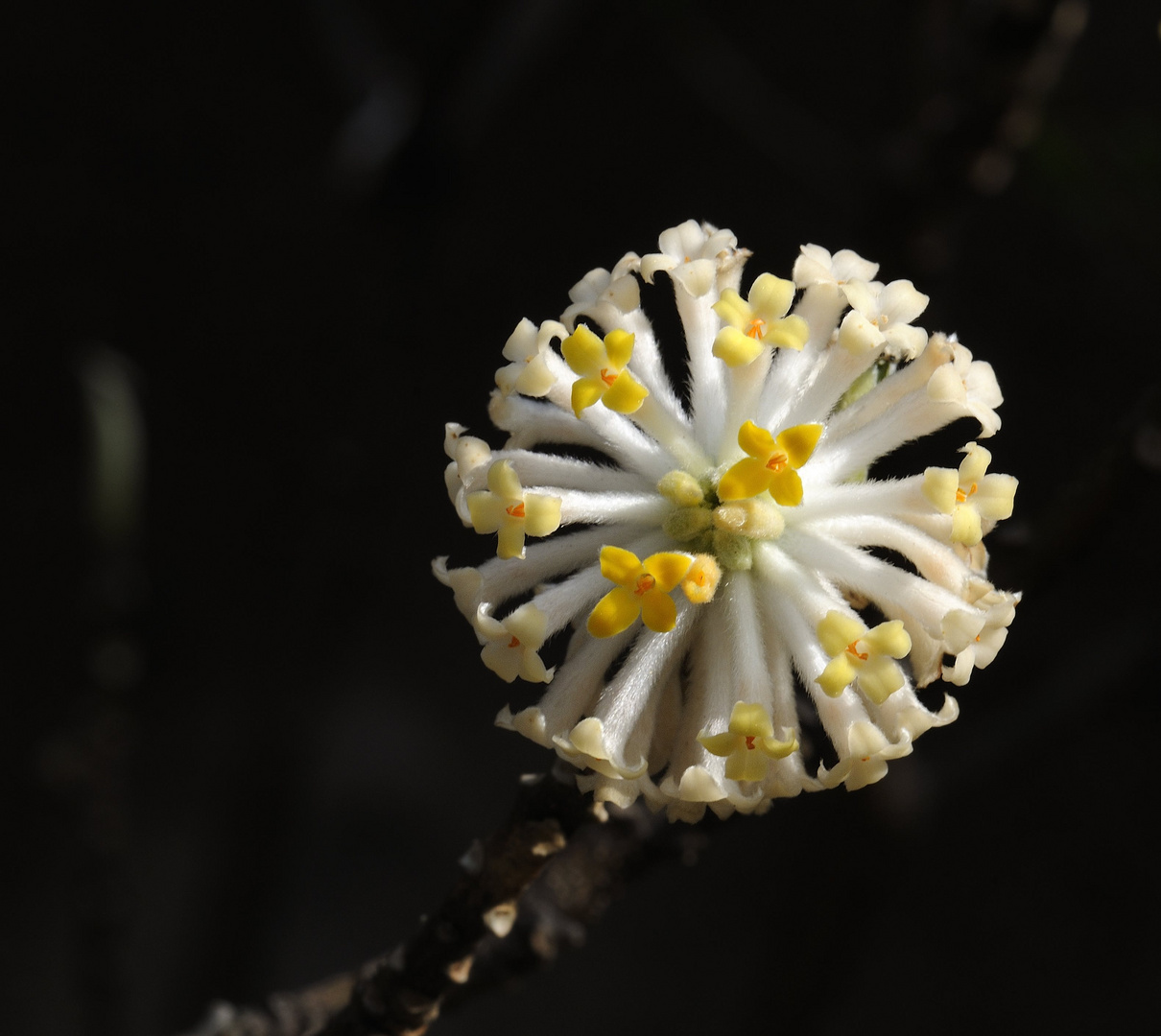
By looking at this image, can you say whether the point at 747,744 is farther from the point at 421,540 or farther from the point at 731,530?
the point at 421,540

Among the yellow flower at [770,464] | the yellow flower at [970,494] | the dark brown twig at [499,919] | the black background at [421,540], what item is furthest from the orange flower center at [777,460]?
the black background at [421,540]

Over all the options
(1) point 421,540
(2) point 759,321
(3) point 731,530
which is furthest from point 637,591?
(1) point 421,540

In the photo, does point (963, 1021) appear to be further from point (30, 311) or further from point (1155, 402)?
point (30, 311)

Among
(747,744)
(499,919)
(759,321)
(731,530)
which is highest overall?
(759,321)

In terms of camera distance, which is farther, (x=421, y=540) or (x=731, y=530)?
(x=421, y=540)

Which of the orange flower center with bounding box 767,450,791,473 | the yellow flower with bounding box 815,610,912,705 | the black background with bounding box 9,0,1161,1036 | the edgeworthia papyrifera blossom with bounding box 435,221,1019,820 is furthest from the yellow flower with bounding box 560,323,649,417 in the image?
the black background with bounding box 9,0,1161,1036

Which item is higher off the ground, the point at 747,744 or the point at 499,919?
the point at 747,744

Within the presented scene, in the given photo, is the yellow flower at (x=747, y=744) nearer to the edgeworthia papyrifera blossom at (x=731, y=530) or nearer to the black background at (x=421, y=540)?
the edgeworthia papyrifera blossom at (x=731, y=530)

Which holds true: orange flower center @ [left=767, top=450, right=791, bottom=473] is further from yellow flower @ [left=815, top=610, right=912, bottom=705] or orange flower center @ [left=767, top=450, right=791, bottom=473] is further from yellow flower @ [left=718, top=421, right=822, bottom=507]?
yellow flower @ [left=815, top=610, right=912, bottom=705]
